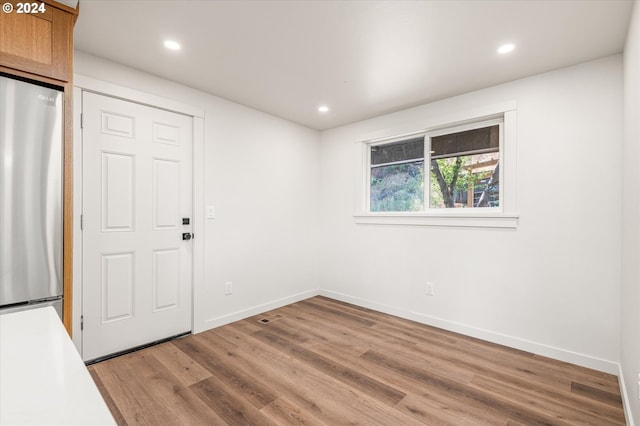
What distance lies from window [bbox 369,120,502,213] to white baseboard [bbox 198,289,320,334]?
4.96 feet

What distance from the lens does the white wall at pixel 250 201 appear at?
3045 mm

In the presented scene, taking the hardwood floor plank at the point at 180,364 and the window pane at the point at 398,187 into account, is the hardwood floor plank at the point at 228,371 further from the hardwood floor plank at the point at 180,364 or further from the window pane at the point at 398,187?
the window pane at the point at 398,187

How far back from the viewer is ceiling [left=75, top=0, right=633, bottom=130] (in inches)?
71.3

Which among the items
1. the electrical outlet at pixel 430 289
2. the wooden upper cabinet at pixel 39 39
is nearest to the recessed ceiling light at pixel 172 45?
the wooden upper cabinet at pixel 39 39

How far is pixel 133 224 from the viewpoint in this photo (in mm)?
2590

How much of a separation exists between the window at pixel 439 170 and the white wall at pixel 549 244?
265mm

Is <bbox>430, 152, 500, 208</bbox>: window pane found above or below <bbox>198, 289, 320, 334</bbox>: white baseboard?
above

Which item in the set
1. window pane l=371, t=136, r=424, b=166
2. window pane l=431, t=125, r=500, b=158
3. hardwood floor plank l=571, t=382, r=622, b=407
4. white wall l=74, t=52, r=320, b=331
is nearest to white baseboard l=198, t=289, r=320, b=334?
white wall l=74, t=52, r=320, b=331

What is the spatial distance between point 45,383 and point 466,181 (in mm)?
3348

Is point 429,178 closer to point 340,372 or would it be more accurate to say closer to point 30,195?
point 340,372

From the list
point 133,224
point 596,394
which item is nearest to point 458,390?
point 596,394

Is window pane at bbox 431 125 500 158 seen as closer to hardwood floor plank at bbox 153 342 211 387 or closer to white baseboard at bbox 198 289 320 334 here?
white baseboard at bbox 198 289 320 334

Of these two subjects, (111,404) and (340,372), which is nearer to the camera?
(111,404)

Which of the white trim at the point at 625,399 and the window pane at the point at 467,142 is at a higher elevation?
the window pane at the point at 467,142
